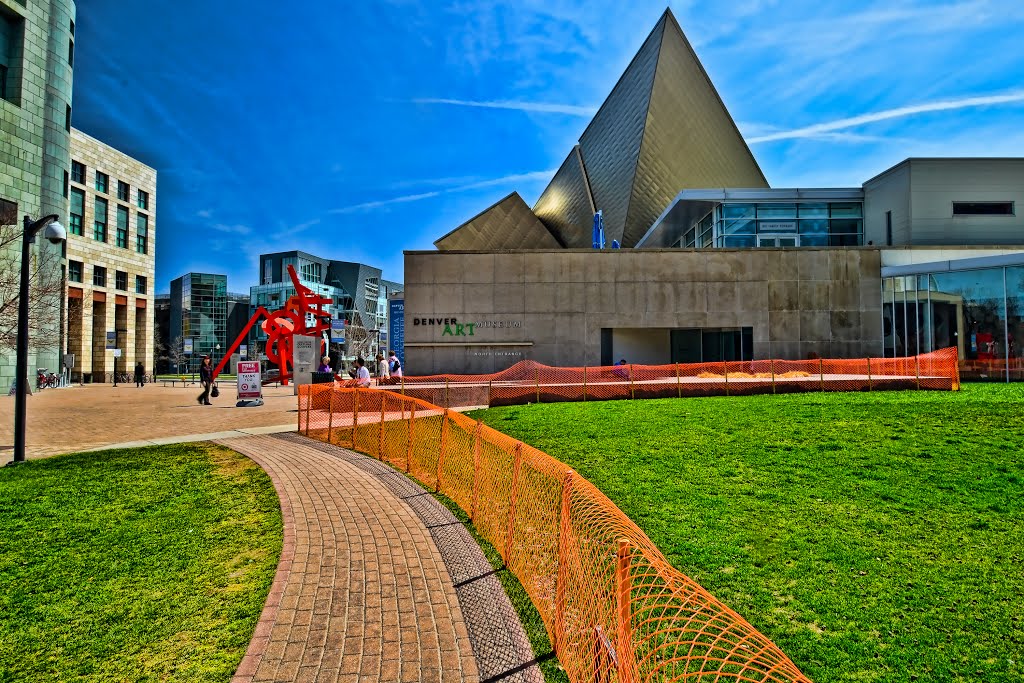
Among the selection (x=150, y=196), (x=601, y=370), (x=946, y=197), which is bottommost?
(x=601, y=370)

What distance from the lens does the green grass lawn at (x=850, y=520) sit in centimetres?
435

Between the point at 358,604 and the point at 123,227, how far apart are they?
225 ft

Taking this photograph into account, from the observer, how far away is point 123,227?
5828 centimetres

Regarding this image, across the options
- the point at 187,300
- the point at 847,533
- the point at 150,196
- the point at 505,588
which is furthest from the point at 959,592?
the point at 187,300

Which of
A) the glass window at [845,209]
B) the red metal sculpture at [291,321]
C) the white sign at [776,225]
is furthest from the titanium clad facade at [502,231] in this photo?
the glass window at [845,209]

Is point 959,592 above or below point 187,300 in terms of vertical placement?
Result: below

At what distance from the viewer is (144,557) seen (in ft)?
19.6

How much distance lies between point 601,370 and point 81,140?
190 feet

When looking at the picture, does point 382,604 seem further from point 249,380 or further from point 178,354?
point 178,354

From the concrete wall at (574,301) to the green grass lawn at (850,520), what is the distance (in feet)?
49.7

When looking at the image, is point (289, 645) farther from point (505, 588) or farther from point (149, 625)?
point (505, 588)

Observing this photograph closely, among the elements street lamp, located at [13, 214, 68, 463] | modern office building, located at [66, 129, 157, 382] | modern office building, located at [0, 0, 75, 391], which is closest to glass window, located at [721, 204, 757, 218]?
street lamp, located at [13, 214, 68, 463]

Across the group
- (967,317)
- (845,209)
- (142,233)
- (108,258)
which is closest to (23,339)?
(967,317)

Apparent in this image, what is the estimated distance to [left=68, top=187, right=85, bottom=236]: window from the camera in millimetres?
51188
